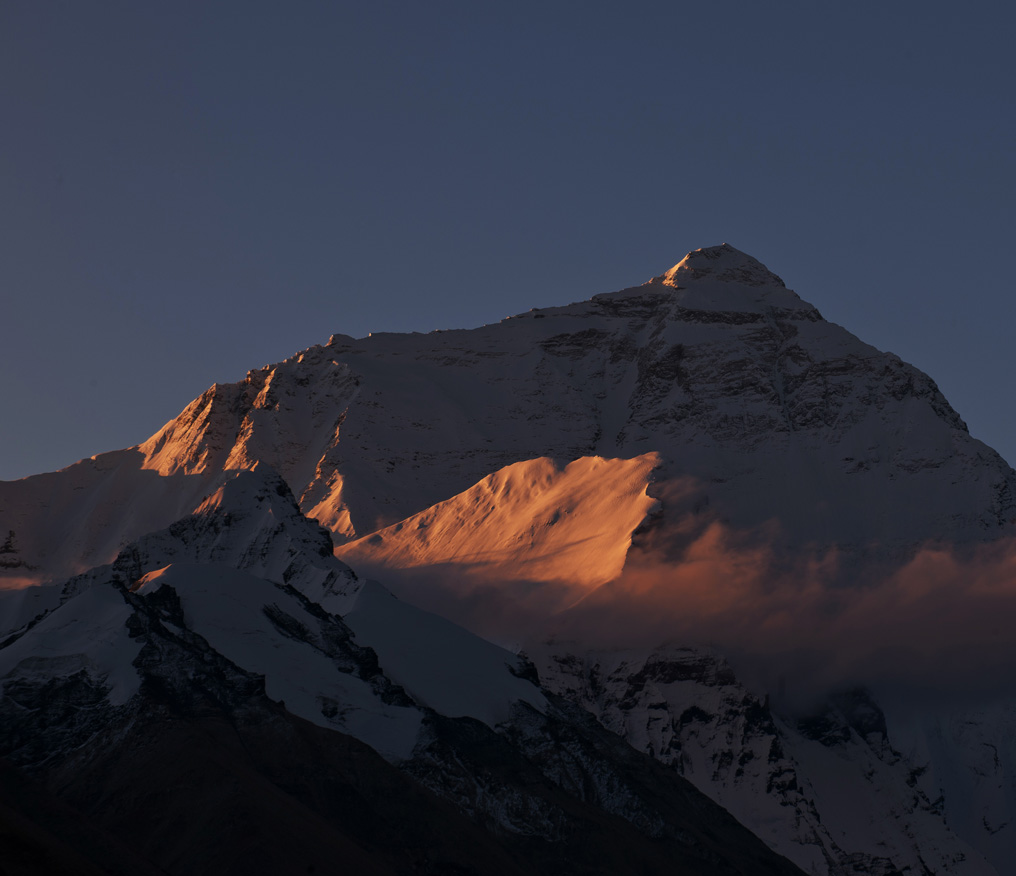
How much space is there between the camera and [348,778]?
427ft

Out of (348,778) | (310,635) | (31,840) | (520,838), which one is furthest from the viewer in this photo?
(310,635)

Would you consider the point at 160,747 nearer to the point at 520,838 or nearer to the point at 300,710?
the point at 300,710

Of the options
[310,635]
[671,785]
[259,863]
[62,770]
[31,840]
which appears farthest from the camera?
[671,785]

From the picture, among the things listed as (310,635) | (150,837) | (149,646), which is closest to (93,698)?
(149,646)

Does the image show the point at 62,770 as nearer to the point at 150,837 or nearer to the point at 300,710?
the point at 150,837

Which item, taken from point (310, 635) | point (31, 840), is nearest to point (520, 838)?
point (310, 635)

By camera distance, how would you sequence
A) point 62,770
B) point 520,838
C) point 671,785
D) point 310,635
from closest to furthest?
point 62,770 → point 520,838 → point 310,635 → point 671,785

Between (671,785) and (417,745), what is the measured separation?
138 ft

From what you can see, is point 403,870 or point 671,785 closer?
point 403,870

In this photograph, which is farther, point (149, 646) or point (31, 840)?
point (149, 646)

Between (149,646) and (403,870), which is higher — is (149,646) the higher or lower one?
the higher one

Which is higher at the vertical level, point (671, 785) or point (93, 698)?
point (93, 698)

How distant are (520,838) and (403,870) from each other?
20.1m

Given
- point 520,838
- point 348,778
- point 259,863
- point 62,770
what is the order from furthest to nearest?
point 520,838 → point 348,778 → point 62,770 → point 259,863
